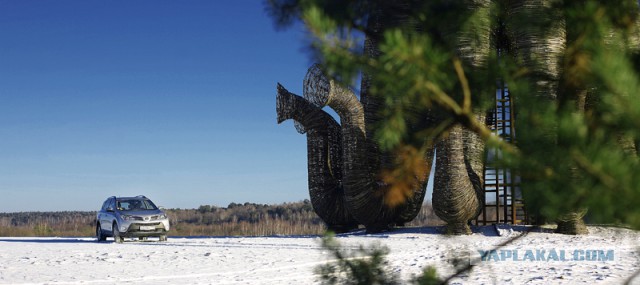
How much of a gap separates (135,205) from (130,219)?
1.09m

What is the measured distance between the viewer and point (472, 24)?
3791 millimetres

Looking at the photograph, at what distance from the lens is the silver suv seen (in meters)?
21.0

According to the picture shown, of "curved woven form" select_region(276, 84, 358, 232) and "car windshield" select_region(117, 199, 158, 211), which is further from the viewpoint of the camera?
"curved woven form" select_region(276, 84, 358, 232)

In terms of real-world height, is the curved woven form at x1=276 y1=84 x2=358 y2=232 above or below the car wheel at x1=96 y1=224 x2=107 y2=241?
above

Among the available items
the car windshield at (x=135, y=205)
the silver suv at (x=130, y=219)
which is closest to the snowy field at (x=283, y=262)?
the silver suv at (x=130, y=219)

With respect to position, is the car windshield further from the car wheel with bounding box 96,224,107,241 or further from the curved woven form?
the curved woven form

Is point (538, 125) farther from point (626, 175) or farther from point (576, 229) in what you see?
point (576, 229)

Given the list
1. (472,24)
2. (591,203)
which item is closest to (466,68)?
(472,24)

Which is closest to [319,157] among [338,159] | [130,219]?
[338,159]

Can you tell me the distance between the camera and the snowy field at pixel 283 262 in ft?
34.8

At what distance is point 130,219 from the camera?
21062mm

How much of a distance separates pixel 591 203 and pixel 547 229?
17445mm

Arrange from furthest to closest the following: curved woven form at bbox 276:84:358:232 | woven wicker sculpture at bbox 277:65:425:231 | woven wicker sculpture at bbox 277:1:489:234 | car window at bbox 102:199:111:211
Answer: curved woven form at bbox 276:84:358:232
car window at bbox 102:199:111:211
woven wicker sculpture at bbox 277:65:425:231
woven wicker sculpture at bbox 277:1:489:234

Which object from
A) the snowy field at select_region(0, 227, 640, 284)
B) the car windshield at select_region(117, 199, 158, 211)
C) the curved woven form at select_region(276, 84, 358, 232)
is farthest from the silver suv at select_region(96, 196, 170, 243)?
the curved woven form at select_region(276, 84, 358, 232)
